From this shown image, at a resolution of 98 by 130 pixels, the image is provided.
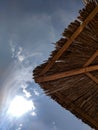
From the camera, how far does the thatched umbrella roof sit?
4.50 meters

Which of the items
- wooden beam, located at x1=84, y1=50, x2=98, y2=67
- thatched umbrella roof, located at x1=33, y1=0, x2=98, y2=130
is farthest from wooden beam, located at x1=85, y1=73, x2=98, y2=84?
wooden beam, located at x1=84, y1=50, x2=98, y2=67

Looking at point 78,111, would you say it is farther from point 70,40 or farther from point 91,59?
point 70,40

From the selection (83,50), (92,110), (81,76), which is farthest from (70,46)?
(92,110)

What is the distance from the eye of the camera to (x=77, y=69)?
16.0 feet

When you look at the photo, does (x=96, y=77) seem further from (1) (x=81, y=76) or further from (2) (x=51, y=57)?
(2) (x=51, y=57)

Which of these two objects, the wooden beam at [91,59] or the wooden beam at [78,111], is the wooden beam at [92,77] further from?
the wooden beam at [78,111]

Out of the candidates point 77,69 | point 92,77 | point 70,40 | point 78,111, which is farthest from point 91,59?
point 78,111

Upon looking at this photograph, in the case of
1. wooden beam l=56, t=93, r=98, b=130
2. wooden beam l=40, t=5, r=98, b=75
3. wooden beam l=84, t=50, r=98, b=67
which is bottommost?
wooden beam l=56, t=93, r=98, b=130

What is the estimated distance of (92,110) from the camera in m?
5.63

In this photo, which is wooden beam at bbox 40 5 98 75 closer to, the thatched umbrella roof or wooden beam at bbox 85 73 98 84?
the thatched umbrella roof

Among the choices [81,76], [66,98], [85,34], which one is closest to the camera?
[85,34]

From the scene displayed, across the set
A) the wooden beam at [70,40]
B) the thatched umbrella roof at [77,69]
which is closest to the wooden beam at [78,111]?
the thatched umbrella roof at [77,69]

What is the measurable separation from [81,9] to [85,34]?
44 cm

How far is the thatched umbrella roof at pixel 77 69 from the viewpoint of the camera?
4504 mm
